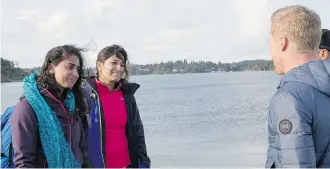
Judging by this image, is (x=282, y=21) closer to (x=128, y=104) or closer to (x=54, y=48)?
(x=54, y=48)

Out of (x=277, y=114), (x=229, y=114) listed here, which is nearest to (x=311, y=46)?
(x=277, y=114)

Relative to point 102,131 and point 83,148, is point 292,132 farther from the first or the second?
point 102,131

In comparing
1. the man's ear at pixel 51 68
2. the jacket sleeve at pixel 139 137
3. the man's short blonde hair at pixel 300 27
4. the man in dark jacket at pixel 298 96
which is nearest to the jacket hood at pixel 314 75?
the man in dark jacket at pixel 298 96

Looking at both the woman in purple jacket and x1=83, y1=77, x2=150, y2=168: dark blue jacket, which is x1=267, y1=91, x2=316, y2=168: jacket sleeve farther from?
x1=83, y1=77, x2=150, y2=168: dark blue jacket

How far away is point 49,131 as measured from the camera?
10.2 ft

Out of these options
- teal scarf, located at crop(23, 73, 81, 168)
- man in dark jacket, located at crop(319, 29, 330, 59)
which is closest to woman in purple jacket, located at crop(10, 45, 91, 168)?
teal scarf, located at crop(23, 73, 81, 168)

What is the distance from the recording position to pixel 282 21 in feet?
7.38

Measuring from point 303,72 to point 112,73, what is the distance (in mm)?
2511

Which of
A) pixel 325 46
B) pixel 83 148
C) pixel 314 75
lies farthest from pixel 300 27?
pixel 83 148

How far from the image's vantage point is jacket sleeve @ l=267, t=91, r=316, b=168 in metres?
2.05

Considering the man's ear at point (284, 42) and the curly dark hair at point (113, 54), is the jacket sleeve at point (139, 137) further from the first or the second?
the man's ear at point (284, 42)

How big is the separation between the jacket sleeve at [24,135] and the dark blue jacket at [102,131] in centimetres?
96

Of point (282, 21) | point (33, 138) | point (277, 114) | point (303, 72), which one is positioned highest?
point (282, 21)

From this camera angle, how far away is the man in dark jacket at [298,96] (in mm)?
2064
